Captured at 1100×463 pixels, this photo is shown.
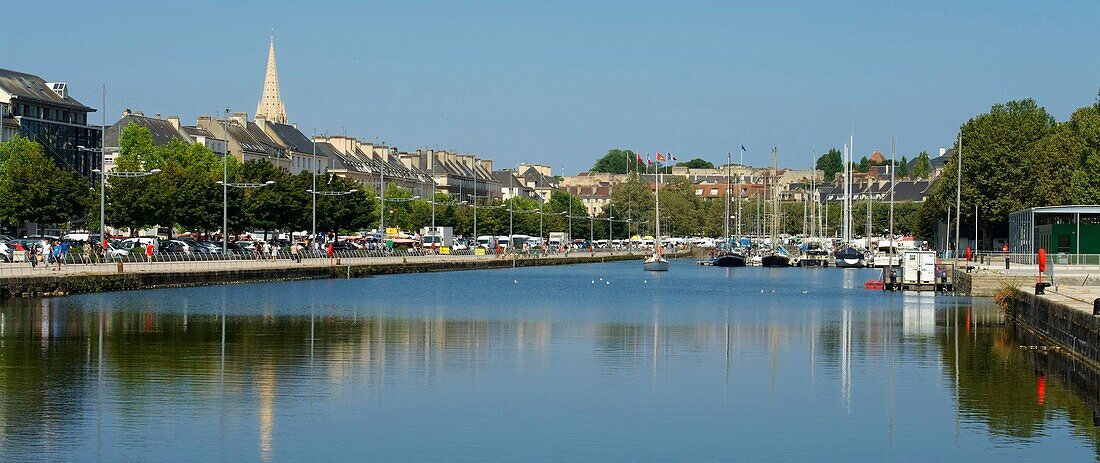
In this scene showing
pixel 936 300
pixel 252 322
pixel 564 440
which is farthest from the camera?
pixel 936 300


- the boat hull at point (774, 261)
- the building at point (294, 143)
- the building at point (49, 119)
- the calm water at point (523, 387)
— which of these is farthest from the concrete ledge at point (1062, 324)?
the building at point (294, 143)

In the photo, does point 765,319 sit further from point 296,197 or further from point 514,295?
point 296,197

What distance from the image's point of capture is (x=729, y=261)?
137 meters

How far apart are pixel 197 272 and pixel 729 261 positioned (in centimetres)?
7123

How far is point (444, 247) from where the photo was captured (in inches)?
5251

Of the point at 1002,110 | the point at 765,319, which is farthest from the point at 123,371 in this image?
the point at 1002,110

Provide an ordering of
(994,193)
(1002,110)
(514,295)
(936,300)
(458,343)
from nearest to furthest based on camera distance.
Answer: (458,343) < (936,300) < (514,295) < (994,193) < (1002,110)

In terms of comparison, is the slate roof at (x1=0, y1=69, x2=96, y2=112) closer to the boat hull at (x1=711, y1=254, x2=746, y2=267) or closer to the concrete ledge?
the boat hull at (x1=711, y1=254, x2=746, y2=267)

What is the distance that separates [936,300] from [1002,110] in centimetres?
6020

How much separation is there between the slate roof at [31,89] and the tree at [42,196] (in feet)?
154

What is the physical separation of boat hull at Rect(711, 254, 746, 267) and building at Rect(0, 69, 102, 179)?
174 ft

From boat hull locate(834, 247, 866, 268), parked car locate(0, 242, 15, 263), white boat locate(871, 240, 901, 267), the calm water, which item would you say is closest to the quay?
the calm water

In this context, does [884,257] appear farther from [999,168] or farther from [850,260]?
[999,168]

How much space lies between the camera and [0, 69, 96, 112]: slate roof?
138m
